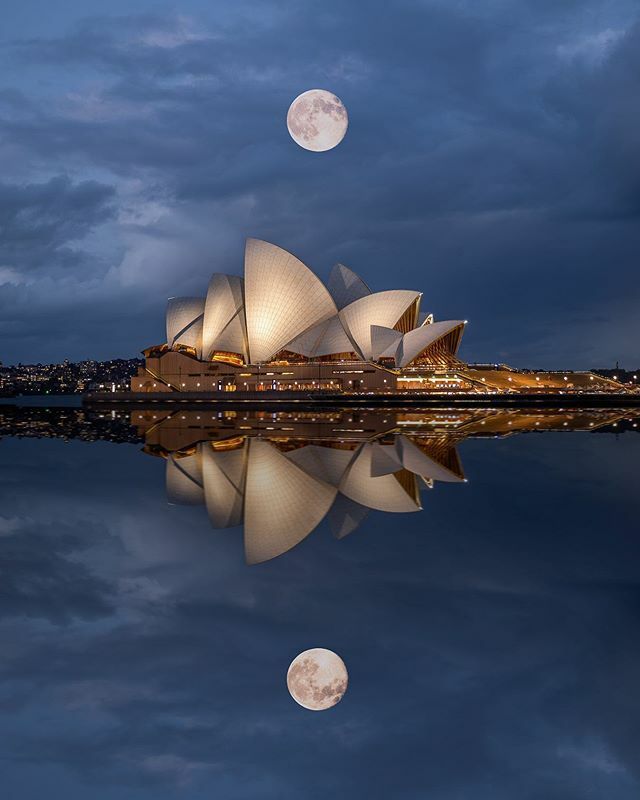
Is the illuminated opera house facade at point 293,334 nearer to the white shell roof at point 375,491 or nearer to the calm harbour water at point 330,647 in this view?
the white shell roof at point 375,491

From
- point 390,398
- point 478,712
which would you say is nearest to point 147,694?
point 478,712

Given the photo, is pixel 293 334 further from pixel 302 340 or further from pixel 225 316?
pixel 225 316

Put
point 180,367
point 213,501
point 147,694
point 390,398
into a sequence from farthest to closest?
1. point 180,367
2. point 390,398
3. point 213,501
4. point 147,694

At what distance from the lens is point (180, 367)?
207 feet

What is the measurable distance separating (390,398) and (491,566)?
150 feet

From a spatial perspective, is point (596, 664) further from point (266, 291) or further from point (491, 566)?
point (266, 291)

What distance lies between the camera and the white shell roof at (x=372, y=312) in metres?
56.9

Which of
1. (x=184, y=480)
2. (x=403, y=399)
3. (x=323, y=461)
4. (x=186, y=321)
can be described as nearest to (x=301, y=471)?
(x=323, y=461)

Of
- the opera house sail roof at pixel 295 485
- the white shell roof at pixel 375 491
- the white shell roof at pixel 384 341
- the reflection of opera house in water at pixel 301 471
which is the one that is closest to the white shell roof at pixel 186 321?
the white shell roof at pixel 384 341

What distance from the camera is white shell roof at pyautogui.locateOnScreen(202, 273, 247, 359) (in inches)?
2329


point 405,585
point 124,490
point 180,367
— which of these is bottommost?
point 405,585

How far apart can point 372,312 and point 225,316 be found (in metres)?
11.6

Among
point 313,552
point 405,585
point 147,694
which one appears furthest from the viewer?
point 313,552

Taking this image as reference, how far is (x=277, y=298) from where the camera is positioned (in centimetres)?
5619
